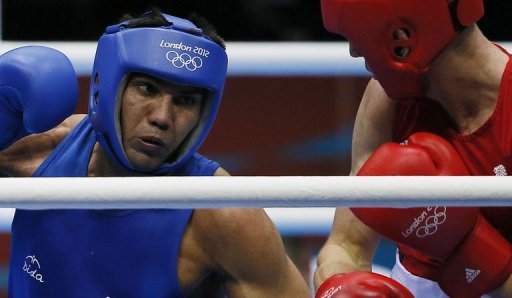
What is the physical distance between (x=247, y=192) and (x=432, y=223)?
0.47m

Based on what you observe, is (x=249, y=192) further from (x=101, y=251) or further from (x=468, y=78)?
(x=468, y=78)

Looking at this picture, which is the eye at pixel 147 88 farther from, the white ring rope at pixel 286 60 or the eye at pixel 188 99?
the white ring rope at pixel 286 60

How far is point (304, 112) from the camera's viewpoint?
3209 mm

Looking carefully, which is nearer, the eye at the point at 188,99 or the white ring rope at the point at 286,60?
the eye at the point at 188,99

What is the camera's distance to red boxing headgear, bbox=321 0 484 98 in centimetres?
181

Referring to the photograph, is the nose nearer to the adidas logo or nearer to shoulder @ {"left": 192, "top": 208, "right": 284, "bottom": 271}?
shoulder @ {"left": 192, "top": 208, "right": 284, "bottom": 271}

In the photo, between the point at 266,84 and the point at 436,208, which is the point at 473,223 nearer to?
the point at 436,208

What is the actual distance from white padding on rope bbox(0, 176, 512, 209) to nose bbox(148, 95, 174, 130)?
389 mm

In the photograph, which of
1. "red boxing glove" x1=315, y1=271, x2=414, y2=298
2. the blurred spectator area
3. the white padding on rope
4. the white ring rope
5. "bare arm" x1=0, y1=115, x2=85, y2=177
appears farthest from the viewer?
the blurred spectator area

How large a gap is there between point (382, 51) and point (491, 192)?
48 centimetres

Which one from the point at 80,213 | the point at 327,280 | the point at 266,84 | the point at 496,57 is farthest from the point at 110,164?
the point at 266,84

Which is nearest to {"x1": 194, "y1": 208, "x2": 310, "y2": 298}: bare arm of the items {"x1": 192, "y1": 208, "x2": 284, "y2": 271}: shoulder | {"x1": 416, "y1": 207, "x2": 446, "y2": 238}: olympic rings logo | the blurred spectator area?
{"x1": 192, "y1": 208, "x2": 284, "y2": 271}: shoulder

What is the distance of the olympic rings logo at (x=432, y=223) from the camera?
5.78 feet

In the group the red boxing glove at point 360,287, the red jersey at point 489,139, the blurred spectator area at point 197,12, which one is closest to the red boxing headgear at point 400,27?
the red jersey at point 489,139
